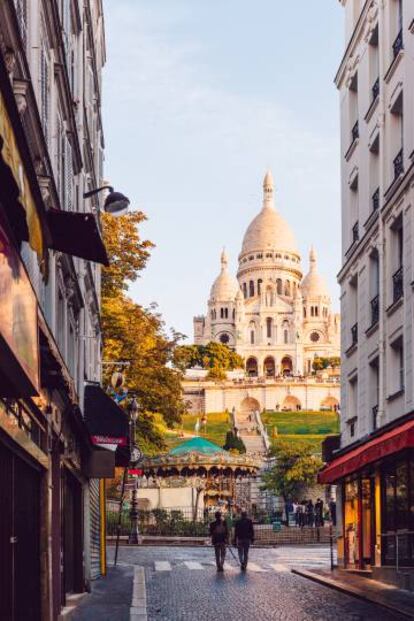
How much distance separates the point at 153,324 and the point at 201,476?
1654 cm

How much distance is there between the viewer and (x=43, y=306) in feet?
45.2

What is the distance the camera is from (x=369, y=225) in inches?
1059

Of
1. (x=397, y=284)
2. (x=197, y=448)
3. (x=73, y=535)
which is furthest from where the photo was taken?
(x=197, y=448)

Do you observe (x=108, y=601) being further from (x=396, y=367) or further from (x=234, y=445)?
(x=234, y=445)

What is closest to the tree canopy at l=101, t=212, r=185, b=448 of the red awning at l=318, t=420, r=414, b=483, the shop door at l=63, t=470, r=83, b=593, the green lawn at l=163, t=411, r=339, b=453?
the red awning at l=318, t=420, r=414, b=483

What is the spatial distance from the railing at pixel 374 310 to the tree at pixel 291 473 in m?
54.3

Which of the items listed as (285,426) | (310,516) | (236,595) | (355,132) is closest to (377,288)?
(355,132)

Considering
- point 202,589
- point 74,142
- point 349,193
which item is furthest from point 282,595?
point 349,193

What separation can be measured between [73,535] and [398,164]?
10.0 metres

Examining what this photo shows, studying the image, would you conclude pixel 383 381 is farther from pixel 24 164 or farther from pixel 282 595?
pixel 24 164

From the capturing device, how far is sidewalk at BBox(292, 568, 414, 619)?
18.4 metres

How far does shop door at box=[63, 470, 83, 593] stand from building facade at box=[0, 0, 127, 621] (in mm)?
26

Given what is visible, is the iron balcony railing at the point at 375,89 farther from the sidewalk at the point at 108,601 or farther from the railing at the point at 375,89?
the sidewalk at the point at 108,601

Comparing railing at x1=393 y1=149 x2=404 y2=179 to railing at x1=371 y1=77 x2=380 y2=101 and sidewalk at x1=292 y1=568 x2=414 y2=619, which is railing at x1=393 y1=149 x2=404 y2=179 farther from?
sidewalk at x1=292 y1=568 x2=414 y2=619
